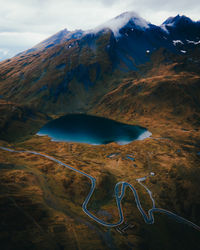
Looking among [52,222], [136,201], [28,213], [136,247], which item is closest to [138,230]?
[136,247]

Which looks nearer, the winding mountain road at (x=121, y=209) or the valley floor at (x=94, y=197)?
the valley floor at (x=94, y=197)

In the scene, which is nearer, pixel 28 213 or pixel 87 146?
pixel 28 213

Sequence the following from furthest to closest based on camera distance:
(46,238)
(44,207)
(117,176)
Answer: (117,176) < (44,207) < (46,238)

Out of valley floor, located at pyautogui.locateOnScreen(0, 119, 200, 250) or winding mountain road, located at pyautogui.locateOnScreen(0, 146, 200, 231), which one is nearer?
valley floor, located at pyautogui.locateOnScreen(0, 119, 200, 250)

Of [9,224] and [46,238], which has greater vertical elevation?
[9,224]

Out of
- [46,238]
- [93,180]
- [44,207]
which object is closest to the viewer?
[46,238]

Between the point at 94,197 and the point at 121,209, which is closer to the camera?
the point at 121,209

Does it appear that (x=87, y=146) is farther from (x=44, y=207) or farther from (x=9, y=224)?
(x=9, y=224)

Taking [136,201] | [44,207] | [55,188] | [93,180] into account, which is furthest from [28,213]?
[136,201]

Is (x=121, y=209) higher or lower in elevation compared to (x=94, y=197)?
lower

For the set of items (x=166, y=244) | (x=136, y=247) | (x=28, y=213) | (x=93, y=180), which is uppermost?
(x=28, y=213)
